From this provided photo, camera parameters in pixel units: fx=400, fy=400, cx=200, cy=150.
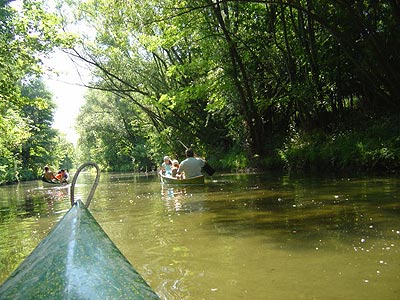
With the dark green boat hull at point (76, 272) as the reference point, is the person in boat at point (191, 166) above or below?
above

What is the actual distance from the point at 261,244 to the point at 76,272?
2884mm

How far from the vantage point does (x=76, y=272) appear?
1575 mm

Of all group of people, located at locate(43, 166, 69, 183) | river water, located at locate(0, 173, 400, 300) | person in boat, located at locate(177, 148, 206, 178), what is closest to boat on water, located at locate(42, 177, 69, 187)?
group of people, located at locate(43, 166, 69, 183)

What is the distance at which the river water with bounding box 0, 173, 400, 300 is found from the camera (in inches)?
115

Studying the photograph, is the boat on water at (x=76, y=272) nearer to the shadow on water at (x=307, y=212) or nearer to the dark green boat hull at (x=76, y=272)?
the dark green boat hull at (x=76, y=272)

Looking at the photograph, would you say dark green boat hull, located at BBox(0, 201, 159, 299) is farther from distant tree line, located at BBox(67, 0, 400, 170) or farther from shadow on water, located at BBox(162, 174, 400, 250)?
distant tree line, located at BBox(67, 0, 400, 170)

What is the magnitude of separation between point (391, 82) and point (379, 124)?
55.1 inches

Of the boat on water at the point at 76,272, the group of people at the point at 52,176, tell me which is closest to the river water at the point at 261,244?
the boat on water at the point at 76,272

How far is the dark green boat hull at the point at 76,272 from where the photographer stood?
58.9 inches

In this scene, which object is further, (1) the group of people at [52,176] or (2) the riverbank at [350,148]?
(1) the group of people at [52,176]

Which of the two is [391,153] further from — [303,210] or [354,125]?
[303,210]

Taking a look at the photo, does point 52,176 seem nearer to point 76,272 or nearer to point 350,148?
point 350,148

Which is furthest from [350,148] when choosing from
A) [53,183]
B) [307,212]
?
[53,183]

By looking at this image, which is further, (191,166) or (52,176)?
(52,176)
